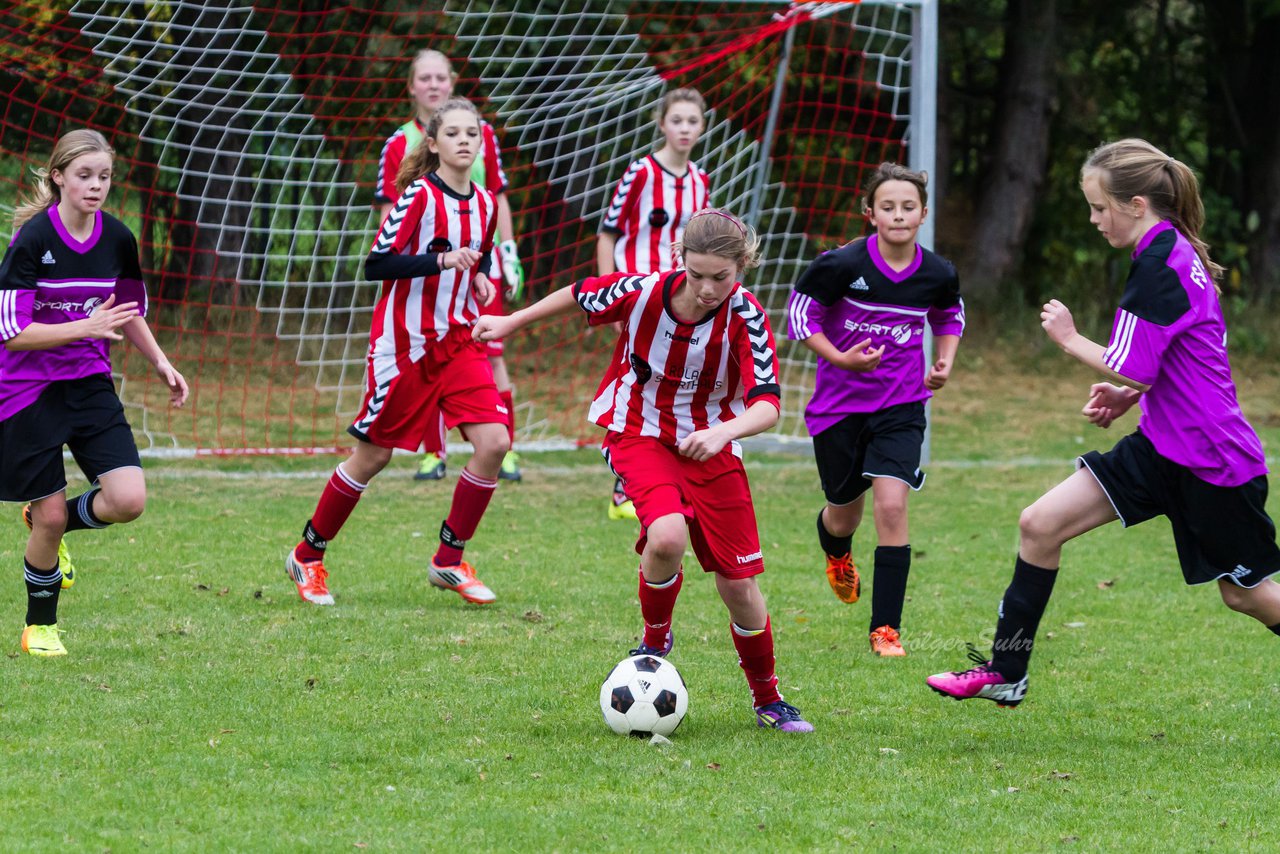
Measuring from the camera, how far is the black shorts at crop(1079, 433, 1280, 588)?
4.04 meters

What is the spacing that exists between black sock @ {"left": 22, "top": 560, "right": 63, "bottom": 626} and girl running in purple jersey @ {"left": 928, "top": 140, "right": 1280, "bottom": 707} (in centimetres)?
279

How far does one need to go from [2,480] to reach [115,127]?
6.34m

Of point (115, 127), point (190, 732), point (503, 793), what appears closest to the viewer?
point (503, 793)

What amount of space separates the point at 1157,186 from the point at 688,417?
1.42 metres

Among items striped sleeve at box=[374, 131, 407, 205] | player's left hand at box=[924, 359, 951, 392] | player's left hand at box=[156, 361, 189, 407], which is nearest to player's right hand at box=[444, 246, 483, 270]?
player's left hand at box=[156, 361, 189, 407]

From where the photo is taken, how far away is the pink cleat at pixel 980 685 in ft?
14.0

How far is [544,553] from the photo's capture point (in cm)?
693

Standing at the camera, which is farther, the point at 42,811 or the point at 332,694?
the point at 332,694

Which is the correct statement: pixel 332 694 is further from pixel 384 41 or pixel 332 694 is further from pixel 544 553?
pixel 384 41

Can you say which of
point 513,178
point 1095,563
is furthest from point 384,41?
point 1095,563

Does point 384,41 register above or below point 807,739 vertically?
above

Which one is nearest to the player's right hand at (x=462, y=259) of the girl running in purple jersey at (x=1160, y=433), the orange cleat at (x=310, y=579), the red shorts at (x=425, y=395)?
the red shorts at (x=425, y=395)

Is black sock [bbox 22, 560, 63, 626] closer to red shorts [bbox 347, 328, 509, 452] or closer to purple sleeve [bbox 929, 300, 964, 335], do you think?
red shorts [bbox 347, 328, 509, 452]

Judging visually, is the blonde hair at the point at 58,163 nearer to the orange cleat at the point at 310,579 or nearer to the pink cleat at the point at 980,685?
the orange cleat at the point at 310,579
